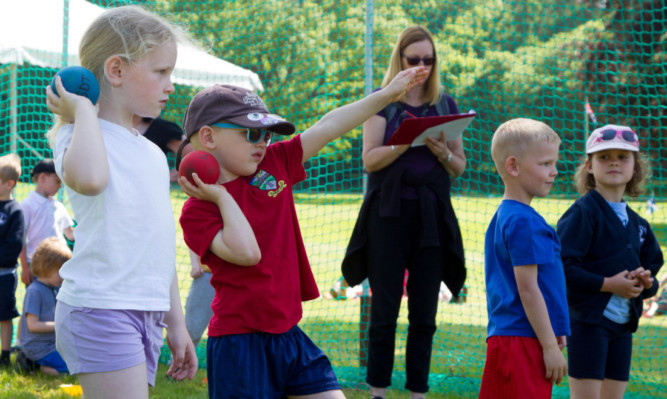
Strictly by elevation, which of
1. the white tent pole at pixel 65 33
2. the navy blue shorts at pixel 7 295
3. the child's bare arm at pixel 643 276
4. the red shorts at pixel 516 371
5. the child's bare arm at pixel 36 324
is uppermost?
the white tent pole at pixel 65 33

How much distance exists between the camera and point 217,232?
2398mm

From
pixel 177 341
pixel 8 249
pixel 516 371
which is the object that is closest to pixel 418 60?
pixel 516 371

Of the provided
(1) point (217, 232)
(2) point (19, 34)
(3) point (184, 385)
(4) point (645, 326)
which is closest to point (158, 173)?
(1) point (217, 232)

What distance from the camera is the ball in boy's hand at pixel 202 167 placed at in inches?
92.2

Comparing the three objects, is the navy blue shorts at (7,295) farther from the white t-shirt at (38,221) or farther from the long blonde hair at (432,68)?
the long blonde hair at (432,68)

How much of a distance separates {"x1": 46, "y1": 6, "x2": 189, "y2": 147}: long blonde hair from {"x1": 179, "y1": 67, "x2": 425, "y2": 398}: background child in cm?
33

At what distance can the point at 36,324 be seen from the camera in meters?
5.08

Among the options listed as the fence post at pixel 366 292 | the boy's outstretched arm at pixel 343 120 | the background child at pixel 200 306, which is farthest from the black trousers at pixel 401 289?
the boy's outstretched arm at pixel 343 120

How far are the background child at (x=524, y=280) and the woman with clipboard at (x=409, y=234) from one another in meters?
1.13

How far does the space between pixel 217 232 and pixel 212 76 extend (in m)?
7.47

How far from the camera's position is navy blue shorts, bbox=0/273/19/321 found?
538 cm

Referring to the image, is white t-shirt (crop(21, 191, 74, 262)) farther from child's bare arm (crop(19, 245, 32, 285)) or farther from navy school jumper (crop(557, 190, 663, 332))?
navy school jumper (crop(557, 190, 663, 332))

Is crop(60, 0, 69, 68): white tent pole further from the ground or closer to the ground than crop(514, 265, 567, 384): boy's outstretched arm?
further from the ground

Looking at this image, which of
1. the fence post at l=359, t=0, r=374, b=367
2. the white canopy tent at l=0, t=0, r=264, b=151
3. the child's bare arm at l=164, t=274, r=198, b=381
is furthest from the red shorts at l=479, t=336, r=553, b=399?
the white canopy tent at l=0, t=0, r=264, b=151
